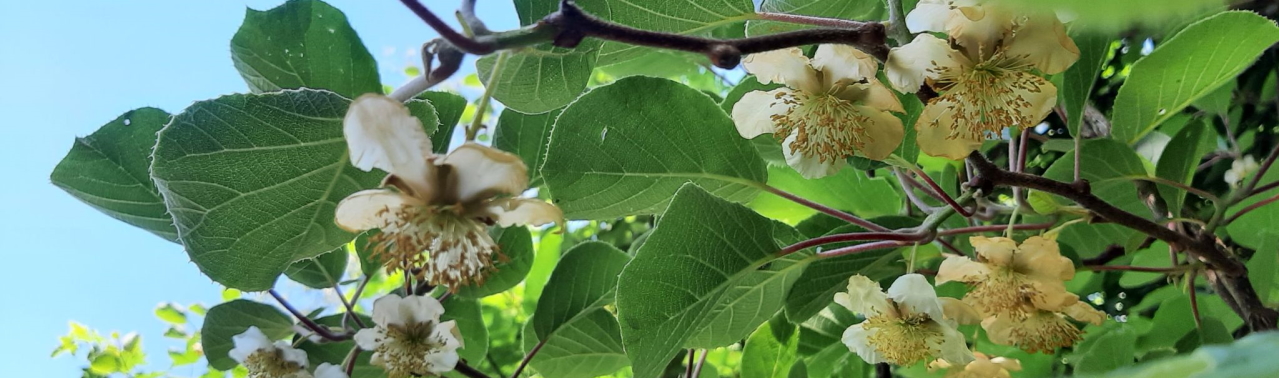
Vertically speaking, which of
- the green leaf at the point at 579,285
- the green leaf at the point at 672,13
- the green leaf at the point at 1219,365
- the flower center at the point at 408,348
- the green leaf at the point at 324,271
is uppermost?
the green leaf at the point at 672,13

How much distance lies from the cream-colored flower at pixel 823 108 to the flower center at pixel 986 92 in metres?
0.04

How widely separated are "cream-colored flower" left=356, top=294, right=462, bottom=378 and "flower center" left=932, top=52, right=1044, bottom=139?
55cm

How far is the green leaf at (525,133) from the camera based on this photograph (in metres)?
0.82

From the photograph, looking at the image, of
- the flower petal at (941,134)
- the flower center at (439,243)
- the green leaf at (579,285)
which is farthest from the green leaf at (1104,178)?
the flower center at (439,243)

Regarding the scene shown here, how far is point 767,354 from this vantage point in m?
1.04

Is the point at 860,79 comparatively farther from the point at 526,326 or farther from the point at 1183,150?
the point at 526,326

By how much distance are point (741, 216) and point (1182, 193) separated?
51cm

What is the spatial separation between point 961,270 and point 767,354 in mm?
337

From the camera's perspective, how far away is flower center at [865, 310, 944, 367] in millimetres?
759

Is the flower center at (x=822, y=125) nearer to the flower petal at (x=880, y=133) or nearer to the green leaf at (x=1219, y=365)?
the flower petal at (x=880, y=133)

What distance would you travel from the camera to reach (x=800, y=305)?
0.83m

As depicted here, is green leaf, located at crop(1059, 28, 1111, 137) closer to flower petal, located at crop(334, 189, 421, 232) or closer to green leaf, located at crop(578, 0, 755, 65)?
green leaf, located at crop(578, 0, 755, 65)

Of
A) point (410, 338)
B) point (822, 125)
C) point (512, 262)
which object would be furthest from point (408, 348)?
point (822, 125)

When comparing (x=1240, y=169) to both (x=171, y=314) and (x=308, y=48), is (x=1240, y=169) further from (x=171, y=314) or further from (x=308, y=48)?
(x=171, y=314)
